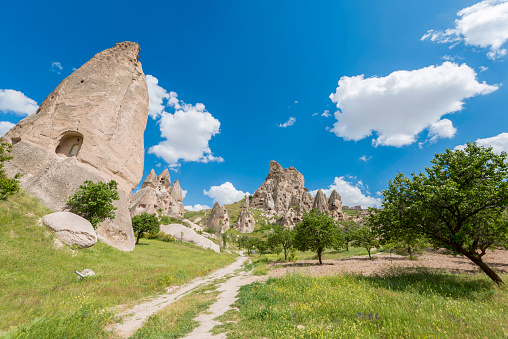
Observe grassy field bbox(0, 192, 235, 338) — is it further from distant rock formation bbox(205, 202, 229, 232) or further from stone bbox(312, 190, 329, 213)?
stone bbox(312, 190, 329, 213)

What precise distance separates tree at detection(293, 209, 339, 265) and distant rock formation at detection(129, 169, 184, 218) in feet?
202

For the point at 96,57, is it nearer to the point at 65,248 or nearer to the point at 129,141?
the point at 129,141

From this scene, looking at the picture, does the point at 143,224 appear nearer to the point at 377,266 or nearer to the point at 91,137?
the point at 91,137

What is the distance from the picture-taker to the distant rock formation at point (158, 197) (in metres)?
75.6

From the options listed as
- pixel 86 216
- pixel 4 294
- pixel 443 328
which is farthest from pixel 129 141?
pixel 443 328

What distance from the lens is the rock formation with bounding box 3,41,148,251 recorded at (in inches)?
1010

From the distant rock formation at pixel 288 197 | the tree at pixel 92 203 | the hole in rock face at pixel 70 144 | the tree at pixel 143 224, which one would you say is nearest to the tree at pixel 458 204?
the tree at pixel 92 203

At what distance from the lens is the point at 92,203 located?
24.2m

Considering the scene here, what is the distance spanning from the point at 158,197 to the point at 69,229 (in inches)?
2959

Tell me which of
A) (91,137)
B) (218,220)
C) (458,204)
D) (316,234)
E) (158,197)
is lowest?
(316,234)

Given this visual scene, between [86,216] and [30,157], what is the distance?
1089cm

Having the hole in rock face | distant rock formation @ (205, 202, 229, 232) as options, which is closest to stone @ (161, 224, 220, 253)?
the hole in rock face

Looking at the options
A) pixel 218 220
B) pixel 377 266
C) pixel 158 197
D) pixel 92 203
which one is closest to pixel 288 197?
pixel 218 220

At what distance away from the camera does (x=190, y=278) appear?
18656mm
